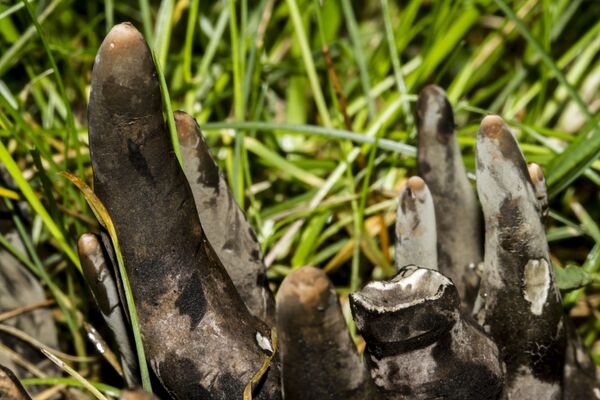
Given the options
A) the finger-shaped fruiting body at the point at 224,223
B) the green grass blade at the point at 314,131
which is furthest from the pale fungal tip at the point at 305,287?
the green grass blade at the point at 314,131

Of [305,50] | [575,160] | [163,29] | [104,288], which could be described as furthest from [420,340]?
[163,29]

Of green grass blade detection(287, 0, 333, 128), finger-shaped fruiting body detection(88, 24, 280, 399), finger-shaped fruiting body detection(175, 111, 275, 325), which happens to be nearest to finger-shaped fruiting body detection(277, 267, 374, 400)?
finger-shaped fruiting body detection(88, 24, 280, 399)

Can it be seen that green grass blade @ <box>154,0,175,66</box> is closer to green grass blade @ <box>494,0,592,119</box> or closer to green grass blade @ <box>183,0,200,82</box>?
green grass blade @ <box>183,0,200,82</box>

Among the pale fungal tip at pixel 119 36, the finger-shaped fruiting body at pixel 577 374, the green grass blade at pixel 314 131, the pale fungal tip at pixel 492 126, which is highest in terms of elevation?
the pale fungal tip at pixel 119 36

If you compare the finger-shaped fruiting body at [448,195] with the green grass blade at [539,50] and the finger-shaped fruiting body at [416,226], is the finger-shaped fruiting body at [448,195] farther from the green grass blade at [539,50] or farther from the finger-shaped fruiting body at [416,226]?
the green grass blade at [539,50]

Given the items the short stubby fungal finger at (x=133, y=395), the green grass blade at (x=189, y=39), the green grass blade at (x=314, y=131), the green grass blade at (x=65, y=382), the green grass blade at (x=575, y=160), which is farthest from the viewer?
the green grass blade at (x=189, y=39)
